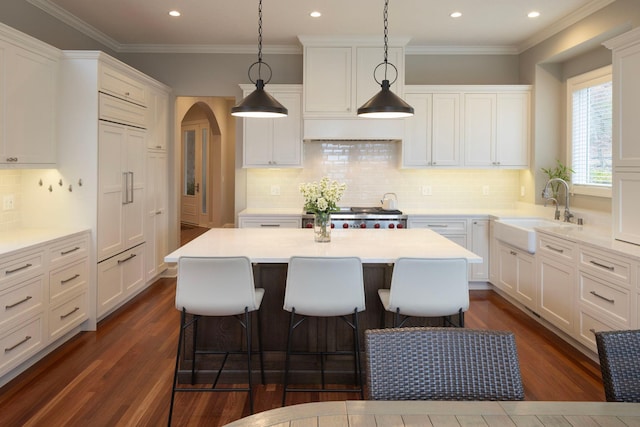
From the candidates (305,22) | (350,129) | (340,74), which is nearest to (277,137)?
(350,129)

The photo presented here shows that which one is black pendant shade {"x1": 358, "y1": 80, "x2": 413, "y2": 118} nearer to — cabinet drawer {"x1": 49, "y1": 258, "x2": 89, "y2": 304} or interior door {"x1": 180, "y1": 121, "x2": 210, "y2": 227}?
cabinet drawer {"x1": 49, "y1": 258, "x2": 89, "y2": 304}

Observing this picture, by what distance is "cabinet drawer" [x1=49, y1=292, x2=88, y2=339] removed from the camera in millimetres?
3557

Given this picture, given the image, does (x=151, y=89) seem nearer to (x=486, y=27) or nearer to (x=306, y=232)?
(x=306, y=232)

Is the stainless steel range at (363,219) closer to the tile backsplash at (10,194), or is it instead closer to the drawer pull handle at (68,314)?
the drawer pull handle at (68,314)

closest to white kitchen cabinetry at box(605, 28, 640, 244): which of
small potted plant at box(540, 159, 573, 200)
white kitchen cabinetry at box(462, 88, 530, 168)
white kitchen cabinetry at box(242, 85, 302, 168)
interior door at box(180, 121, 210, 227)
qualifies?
small potted plant at box(540, 159, 573, 200)

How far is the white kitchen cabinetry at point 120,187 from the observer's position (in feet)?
13.9

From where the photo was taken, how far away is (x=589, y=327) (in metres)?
3.49

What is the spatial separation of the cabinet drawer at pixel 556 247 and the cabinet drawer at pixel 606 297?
21cm

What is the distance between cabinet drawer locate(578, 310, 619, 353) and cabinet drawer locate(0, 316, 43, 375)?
3.91 meters

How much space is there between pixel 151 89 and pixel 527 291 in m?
4.51

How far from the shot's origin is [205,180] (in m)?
11.0

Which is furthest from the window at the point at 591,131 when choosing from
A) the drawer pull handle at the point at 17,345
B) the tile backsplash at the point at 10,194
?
the tile backsplash at the point at 10,194

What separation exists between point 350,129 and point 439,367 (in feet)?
14.2

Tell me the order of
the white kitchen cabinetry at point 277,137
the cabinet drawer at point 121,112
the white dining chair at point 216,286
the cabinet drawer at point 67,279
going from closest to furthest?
the white dining chair at point 216,286, the cabinet drawer at point 67,279, the cabinet drawer at point 121,112, the white kitchen cabinetry at point 277,137
